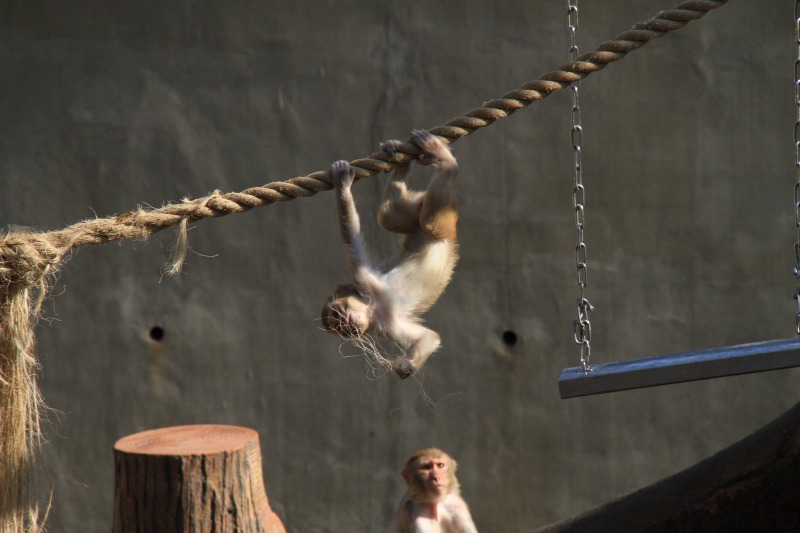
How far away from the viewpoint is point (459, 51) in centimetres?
611

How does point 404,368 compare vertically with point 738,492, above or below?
above

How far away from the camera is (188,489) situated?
3461 millimetres

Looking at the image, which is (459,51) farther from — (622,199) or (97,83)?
(97,83)

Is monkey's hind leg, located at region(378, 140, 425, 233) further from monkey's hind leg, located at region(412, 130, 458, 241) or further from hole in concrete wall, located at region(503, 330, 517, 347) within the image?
hole in concrete wall, located at region(503, 330, 517, 347)

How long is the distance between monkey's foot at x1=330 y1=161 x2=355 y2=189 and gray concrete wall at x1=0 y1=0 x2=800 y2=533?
7.66 ft

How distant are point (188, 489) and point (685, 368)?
1881 mm

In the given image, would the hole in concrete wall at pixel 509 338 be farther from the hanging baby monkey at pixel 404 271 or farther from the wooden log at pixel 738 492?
the wooden log at pixel 738 492

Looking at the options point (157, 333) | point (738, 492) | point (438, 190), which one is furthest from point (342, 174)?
point (157, 333)

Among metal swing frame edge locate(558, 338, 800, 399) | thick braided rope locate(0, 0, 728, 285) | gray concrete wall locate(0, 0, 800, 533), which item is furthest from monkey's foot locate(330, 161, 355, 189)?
gray concrete wall locate(0, 0, 800, 533)

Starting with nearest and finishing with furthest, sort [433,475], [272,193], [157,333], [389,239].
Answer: [272,193]
[433,475]
[389,239]
[157,333]

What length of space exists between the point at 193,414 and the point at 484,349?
81.0 inches

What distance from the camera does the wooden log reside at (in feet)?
8.21

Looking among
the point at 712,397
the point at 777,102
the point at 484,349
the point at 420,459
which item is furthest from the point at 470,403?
the point at 777,102

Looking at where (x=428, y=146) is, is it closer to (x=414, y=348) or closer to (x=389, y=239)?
(x=414, y=348)
